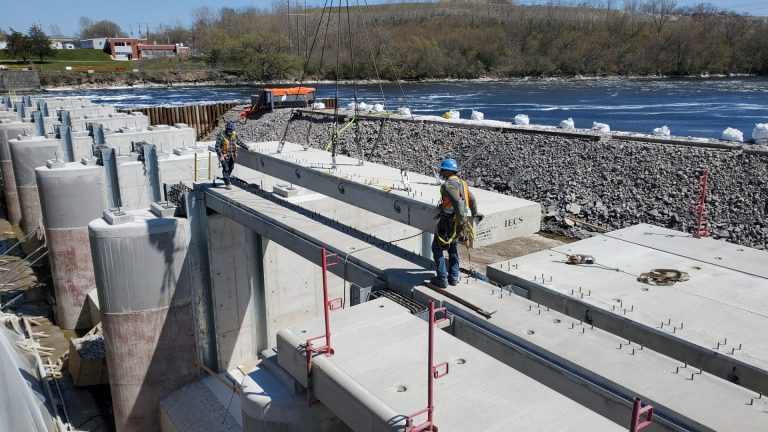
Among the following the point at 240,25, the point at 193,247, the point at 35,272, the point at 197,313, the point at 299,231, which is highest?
the point at 240,25

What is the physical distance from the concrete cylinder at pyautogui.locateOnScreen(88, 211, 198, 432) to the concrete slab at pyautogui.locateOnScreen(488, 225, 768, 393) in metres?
8.97

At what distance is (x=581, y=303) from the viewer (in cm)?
656

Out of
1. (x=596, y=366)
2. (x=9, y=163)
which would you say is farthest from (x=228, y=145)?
(x=9, y=163)

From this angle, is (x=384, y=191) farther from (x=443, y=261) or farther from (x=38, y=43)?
(x=38, y=43)

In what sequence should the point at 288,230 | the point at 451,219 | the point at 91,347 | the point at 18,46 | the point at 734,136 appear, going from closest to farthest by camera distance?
the point at 451,219 < the point at 288,230 < the point at 91,347 < the point at 734,136 < the point at 18,46

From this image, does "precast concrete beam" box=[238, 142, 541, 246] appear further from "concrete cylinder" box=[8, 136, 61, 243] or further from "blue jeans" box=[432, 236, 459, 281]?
"concrete cylinder" box=[8, 136, 61, 243]

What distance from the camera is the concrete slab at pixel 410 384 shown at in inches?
189

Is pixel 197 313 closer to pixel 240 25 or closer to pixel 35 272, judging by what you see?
pixel 35 272

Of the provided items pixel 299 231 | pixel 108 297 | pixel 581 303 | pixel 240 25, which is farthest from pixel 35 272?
pixel 240 25

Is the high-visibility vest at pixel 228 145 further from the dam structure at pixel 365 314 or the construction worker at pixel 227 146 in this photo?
the dam structure at pixel 365 314

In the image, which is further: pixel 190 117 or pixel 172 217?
pixel 190 117

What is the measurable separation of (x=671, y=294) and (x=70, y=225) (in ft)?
59.9

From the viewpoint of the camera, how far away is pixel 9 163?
3198 centimetres

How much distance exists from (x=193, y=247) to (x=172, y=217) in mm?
852
